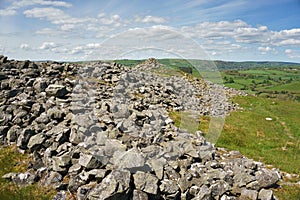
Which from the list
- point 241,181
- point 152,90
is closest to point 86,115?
point 241,181

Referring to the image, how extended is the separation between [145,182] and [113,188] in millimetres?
1622

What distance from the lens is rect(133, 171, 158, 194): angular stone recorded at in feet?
39.5

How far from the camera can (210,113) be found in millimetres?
34750

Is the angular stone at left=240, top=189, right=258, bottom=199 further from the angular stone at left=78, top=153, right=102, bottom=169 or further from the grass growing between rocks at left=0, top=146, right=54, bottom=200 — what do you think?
the grass growing between rocks at left=0, top=146, right=54, bottom=200

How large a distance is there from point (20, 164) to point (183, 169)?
9.22 metres

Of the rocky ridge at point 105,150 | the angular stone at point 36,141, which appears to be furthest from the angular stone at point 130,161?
the angular stone at point 36,141

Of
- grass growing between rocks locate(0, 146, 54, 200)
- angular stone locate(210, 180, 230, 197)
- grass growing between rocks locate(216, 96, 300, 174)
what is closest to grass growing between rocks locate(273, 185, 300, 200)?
grass growing between rocks locate(216, 96, 300, 174)

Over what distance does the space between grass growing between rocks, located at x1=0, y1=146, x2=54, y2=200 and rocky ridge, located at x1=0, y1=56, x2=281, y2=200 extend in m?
0.40

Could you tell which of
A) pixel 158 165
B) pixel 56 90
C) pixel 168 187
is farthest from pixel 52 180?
pixel 56 90

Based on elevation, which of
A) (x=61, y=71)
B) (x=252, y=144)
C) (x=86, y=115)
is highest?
(x=61, y=71)

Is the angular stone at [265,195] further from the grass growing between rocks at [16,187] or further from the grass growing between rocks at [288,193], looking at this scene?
the grass growing between rocks at [16,187]

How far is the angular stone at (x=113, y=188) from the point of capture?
11.2 metres

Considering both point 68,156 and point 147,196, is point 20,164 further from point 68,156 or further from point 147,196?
point 147,196

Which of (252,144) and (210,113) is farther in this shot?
(210,113)
